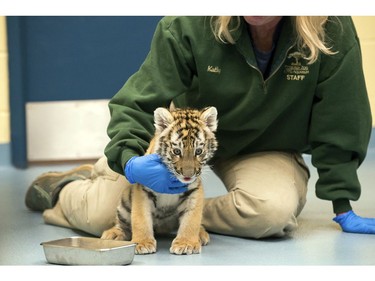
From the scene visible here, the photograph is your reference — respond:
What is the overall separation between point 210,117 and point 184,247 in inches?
16.9

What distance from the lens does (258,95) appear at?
2611 millimetres

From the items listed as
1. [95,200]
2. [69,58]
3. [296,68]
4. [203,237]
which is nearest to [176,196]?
[203,237]

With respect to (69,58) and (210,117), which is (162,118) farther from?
(69,58)

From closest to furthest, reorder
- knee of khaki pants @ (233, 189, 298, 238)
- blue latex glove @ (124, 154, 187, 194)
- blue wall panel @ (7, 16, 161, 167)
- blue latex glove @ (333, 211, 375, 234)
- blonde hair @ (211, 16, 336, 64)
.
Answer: blue latex glove @ (124, 154, 187, 194), blonde hair @ (211, 16, 336, 64), knee of khaki pants @ (233, 189, 298, 238), blue latex glove @ (333, 211, 375, 234), blue wall panel @ (7, 16, 161, 167)

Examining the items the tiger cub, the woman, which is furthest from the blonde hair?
the tiger cub

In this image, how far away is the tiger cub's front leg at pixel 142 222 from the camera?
240cm

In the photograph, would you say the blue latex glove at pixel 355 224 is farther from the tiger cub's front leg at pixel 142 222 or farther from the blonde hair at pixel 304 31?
the tiger cub's front leg at pixel 142 222

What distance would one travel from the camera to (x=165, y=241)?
2.63 metres

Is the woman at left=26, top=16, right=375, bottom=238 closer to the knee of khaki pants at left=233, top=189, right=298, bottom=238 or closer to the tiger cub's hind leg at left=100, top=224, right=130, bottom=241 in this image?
the knee of khaki pants at left=233, top=189, right=298, bottom=238

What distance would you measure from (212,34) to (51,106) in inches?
86.1

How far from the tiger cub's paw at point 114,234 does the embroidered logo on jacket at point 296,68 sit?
0.80 metres

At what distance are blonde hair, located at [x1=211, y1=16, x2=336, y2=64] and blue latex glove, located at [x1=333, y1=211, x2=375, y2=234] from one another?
61 centimetres

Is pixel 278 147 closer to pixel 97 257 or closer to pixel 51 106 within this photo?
pixel 97 257

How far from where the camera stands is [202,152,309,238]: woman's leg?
8.63 feet
